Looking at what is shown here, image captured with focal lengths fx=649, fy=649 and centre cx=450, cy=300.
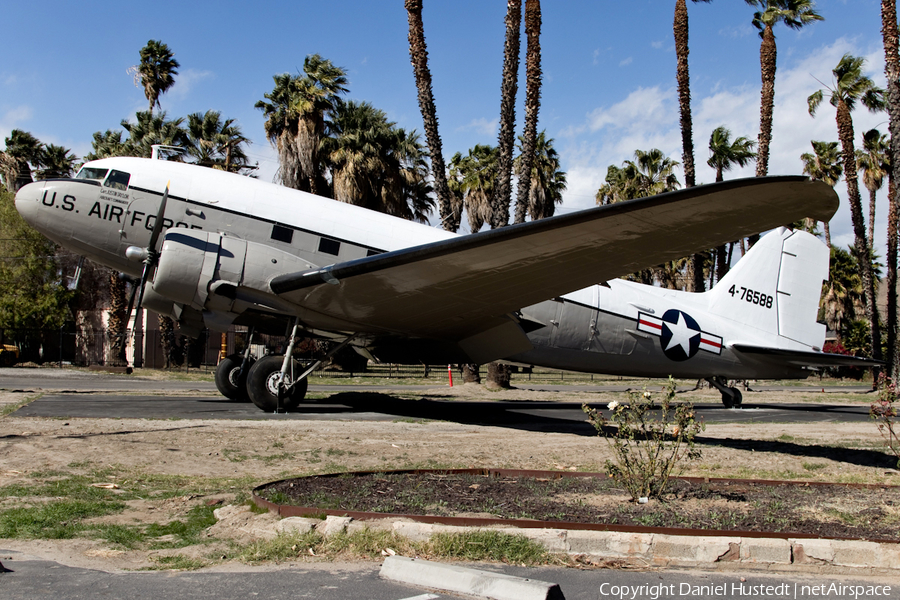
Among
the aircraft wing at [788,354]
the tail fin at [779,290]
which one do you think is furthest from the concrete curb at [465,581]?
the tail fin at [779,290]

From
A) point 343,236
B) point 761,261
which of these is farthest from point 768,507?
point 761,261

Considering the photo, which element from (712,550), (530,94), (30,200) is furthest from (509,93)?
(712,550)

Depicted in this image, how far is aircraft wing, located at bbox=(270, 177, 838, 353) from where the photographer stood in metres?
7.71

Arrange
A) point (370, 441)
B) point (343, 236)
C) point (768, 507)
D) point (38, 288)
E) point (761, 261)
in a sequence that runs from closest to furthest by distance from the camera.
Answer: point (768, 507) → point (370, 441) → point (343, 236) → point (761, 261) → point (38, 288)

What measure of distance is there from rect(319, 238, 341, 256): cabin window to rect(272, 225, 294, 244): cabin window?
59 centimetres

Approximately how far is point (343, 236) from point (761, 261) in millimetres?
10890

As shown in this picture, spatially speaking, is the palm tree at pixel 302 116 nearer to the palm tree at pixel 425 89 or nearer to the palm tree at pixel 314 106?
the palm tree at pixel 314 106

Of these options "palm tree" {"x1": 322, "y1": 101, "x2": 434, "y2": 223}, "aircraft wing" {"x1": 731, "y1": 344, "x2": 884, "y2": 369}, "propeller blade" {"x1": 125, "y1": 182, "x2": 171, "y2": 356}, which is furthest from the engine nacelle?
"palm tree" {"x1": 322, "y1": 101, "x2": 434, "y2": 223}

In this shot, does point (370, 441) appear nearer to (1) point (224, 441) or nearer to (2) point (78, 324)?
(1) point (224, 441)

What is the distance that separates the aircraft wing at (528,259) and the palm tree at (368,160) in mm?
20937

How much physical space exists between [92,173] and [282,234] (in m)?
4.10

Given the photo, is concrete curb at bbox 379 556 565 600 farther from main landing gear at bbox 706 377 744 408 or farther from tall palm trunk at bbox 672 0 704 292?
tall palm trunk at bbox 672 0 704 292

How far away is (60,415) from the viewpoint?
11.4 meters

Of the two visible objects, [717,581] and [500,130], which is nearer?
[717,581]
